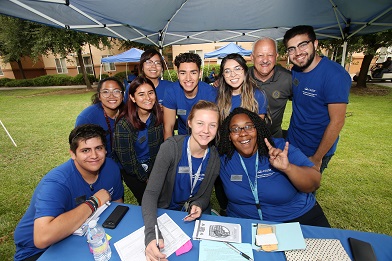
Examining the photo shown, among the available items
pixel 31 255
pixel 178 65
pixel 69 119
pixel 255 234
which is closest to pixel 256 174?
pixel 255 234

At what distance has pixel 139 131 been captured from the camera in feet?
8.15

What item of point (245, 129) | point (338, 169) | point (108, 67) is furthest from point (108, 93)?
point (108, 67)

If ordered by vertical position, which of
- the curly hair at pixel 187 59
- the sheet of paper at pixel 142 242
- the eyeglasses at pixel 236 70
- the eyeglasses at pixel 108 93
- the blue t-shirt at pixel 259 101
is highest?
the curly hair at pixel 187 59

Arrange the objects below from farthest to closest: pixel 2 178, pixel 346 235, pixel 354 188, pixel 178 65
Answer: pixel 2 178
pixel 354 188
pixel 178 65
pixel 346 235

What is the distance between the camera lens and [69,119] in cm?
896

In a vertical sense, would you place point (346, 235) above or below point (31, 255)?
above

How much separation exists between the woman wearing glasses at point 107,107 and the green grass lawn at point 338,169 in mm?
1626

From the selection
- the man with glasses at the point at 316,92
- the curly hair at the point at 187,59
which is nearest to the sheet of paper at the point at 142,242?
the curly hair at the point at 187,59

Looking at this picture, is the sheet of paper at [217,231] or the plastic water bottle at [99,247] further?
the sheet of paper at [217,231]

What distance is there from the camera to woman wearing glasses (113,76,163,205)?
2.42 m

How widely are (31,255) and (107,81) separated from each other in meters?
1.95

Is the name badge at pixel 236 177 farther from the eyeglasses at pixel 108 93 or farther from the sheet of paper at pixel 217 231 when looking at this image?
the eyeglasses at pixel 108 93

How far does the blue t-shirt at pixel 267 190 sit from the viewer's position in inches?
75.5

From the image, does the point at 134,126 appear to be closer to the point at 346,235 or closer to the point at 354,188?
the point at 346,235
